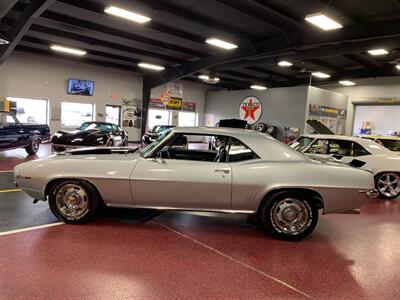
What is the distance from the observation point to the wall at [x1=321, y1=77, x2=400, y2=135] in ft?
58.2

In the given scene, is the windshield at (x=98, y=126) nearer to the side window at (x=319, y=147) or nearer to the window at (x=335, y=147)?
the side window at (x=319, y=147)

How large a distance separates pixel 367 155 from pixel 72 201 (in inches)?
239

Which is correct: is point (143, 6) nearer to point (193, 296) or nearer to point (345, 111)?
point (193, 296)

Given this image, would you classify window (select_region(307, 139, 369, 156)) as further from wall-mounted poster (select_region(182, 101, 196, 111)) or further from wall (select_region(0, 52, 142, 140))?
wall-mounted poster (select_region(182, 101, 196, 111))

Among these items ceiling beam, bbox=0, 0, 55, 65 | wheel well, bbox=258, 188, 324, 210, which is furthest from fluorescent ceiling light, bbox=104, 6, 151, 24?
wheel well, bbox=258, 188, 324, 210

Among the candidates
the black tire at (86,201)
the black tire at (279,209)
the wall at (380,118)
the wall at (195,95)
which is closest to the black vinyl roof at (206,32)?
the wall at (380,118)

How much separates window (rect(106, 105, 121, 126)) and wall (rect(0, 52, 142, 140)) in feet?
1.09

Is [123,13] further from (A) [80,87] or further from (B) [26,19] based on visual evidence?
(A) [80,87]

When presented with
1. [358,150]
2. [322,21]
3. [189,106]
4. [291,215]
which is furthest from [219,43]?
[189,106]

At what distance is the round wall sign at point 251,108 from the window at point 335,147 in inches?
529

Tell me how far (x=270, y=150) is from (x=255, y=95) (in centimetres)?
1730

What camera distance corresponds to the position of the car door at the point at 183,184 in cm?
399

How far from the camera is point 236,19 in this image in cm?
995

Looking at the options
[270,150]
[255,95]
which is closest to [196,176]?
[270,150]
